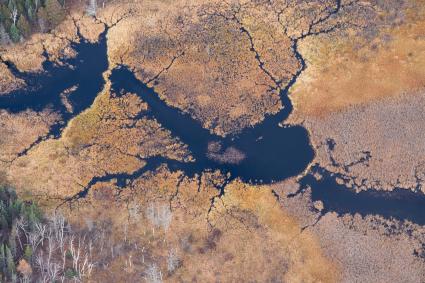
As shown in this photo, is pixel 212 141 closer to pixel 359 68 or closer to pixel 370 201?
pixel 370 201

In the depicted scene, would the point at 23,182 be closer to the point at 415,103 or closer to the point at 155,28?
the point at 155,28

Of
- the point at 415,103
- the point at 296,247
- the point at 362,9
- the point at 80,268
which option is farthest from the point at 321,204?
the point at 362,9

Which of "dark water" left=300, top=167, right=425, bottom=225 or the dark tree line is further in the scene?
the dark tree line

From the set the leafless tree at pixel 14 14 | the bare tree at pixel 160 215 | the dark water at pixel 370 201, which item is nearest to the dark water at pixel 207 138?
the dark water at pixel 370 201

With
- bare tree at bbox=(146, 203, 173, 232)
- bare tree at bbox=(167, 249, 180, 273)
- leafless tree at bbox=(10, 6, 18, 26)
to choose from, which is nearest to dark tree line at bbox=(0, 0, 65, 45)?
leafless tree at bbox=(10, 6, 18, 26)

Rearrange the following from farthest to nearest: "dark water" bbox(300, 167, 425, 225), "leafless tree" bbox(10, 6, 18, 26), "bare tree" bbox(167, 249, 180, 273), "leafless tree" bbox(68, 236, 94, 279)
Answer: "leafless tree" bbox(10, 6, 18, 26)
"dark water" bbox(300, 167, 425, 225)
"bare tree" bbox(167, 249, 180, 273)
"leafless tree" bbox(68, 236, 94, 279)

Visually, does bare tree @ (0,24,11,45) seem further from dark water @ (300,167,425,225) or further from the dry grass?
dark water @ (300,167,425,225)

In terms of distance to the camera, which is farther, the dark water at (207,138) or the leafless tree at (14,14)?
the leafless tree at (14,14)

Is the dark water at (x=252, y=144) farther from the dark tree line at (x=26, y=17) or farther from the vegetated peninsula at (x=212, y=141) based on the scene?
the dark tree line at (x=26, y=17)
